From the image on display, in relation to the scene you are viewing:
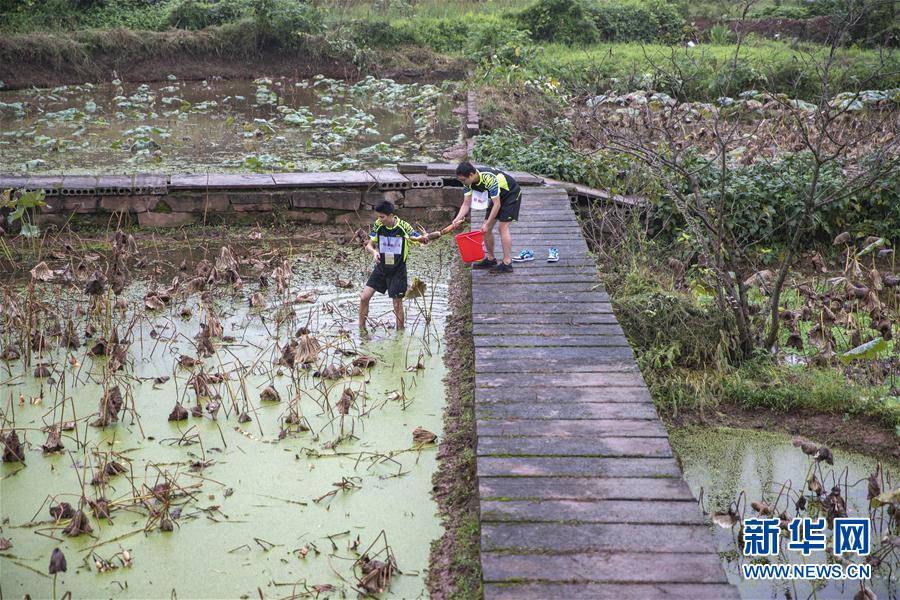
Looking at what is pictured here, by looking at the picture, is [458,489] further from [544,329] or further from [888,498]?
[888,498]

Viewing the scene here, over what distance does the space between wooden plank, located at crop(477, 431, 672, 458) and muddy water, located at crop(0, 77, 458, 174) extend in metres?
6.61

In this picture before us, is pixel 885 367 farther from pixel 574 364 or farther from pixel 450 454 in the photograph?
pixel 450 454

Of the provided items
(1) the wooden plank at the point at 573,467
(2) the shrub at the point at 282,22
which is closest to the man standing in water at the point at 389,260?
(1) the wooden plank at the point at 573,467

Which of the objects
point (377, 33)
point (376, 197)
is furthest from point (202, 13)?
point (376, 197)

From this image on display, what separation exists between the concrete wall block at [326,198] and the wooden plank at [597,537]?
569 centimetres

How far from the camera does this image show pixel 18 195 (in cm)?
840

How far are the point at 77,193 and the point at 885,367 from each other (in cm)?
707

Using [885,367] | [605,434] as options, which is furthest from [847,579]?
[885,367]

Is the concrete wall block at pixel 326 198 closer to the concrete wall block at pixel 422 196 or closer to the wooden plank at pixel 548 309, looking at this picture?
the concrete wall block at pixel 422 196

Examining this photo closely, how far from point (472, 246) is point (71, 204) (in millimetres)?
4229

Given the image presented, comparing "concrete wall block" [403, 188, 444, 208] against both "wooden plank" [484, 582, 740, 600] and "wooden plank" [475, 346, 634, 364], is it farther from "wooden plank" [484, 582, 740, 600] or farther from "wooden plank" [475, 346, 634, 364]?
"wooden plank" [484, 582, 740, 600]

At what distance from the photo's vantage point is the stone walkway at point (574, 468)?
335 centimetres

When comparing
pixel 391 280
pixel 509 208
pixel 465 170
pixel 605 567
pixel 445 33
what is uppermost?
pixel 465 170

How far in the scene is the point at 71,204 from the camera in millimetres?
8625
